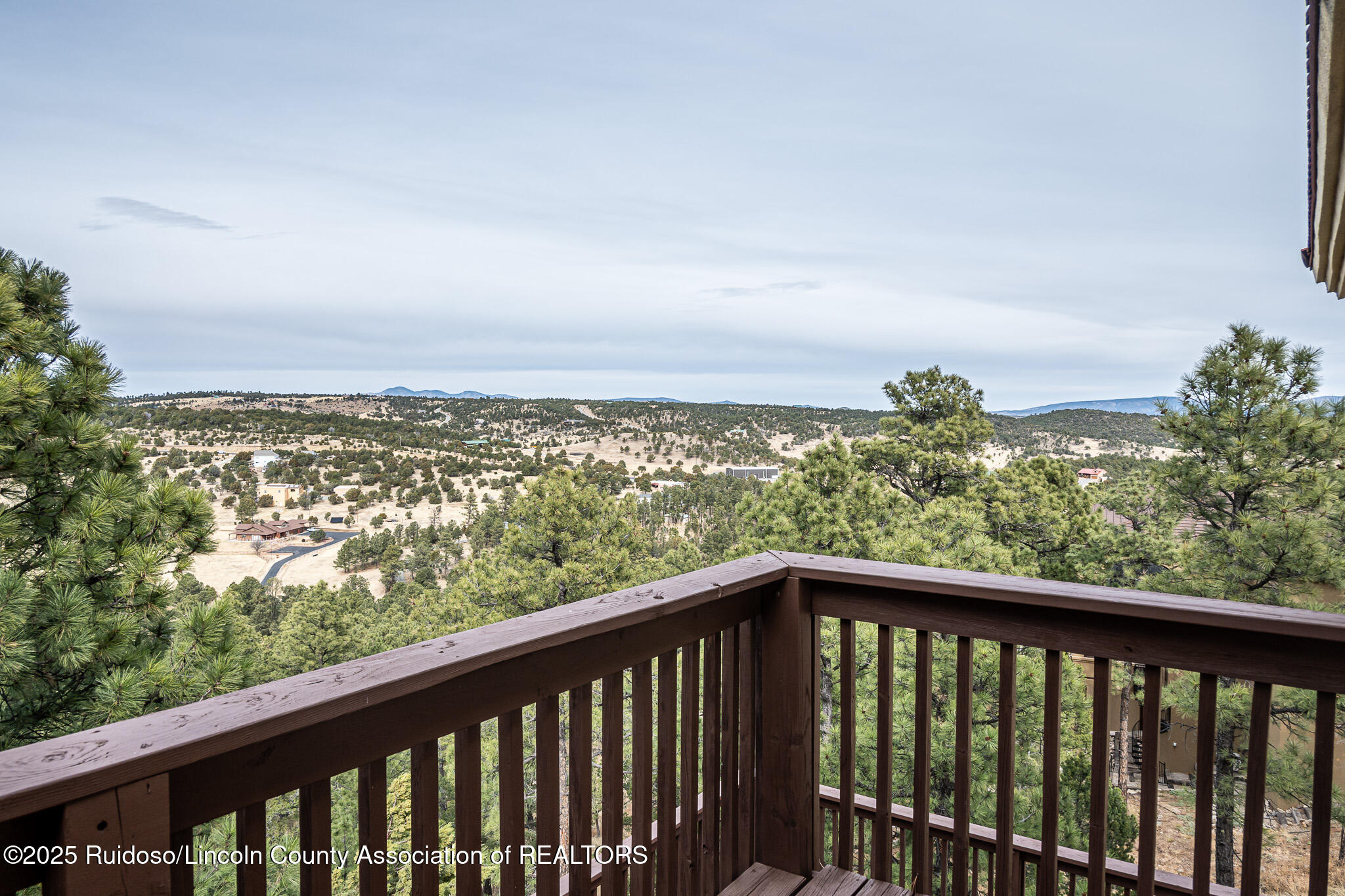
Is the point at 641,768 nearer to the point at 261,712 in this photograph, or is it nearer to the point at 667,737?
the point at 667,737

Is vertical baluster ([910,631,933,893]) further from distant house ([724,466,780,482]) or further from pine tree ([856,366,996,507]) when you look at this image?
distant house ([724,466,780,482])

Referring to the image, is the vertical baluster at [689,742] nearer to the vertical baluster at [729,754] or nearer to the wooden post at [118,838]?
the vertical baluster at [729,754]

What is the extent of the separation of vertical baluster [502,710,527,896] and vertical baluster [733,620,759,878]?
0.66m

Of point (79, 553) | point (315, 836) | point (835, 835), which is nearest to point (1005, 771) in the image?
point (835, 835)

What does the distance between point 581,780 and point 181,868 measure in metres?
0.60

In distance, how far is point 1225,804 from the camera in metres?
7.77

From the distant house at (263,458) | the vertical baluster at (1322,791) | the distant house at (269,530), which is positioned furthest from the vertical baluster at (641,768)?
the distant house at (269,530)

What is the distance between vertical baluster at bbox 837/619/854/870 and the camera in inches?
63.7

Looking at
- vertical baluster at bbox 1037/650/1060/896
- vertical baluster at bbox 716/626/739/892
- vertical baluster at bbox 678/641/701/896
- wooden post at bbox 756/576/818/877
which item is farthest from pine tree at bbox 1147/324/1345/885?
vertical baluster at bbox 678/641/701/896

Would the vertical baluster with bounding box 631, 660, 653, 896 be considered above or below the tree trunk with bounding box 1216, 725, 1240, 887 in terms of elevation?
above

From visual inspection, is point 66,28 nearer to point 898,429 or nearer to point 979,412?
point 898,429

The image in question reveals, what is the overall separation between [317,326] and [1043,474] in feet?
57.2

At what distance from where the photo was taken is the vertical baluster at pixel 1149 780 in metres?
1.23

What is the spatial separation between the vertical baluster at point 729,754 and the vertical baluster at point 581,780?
446mm
